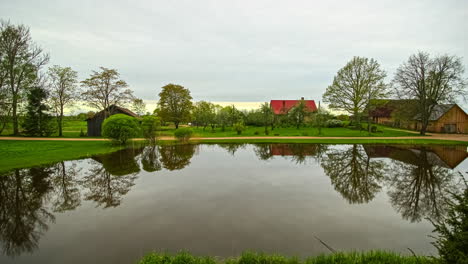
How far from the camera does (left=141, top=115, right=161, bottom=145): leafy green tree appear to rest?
76.1 ft

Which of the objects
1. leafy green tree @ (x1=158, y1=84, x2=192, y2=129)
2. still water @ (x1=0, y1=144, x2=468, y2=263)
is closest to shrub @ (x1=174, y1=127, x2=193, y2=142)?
still water @ (x1=0, y1=144, x2=468, y2=263)

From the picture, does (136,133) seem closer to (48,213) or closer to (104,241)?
(48,213)

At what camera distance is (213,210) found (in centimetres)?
683

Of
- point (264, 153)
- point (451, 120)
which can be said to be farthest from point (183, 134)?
point (451, 120)

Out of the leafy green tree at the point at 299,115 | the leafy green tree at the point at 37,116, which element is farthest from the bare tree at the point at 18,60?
the leafy green tree at the point at 299,115

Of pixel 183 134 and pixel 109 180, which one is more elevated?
pixel 183 134

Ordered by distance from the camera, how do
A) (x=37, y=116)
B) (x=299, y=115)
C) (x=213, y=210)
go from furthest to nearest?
1. (x=299, y=115)
2. (x=37, y=116)
3. (x=213, y=210)

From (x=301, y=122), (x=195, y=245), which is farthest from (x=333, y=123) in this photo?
(x=195, y=245)

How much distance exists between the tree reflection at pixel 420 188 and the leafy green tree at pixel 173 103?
38.6 m

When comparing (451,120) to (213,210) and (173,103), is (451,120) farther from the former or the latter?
(173,103)

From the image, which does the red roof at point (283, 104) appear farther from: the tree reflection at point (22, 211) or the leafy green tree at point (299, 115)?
the tree reflection at point (22, 211)

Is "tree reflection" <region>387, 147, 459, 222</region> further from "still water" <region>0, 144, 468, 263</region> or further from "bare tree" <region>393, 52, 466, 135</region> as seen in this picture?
"bare tree" <region>393, 52, 466, 135</region>

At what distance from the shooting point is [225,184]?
377 inches

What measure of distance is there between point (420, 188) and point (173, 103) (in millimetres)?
41871
